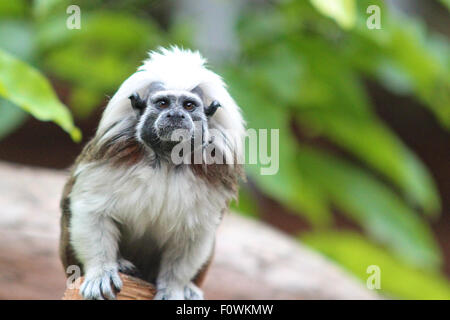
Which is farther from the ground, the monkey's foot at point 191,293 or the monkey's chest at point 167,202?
the monkey's chest at point 167,202

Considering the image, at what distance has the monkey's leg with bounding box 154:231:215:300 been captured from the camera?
195 cm

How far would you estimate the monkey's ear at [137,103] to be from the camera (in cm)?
169

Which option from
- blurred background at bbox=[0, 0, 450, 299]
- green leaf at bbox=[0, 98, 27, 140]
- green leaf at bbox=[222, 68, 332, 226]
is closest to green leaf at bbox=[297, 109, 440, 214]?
blurred background at bbox=[0, 0, 450, 299]

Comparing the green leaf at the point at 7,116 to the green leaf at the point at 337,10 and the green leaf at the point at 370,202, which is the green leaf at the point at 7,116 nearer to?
the green leaf at the point at 370,202

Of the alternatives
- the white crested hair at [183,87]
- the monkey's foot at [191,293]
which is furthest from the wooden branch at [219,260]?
the white crested hair at [183,87]

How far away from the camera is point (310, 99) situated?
3.67 meters

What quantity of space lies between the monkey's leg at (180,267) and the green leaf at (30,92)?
432mm

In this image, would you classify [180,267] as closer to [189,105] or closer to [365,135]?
[189,105]

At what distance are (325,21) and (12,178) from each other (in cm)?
184

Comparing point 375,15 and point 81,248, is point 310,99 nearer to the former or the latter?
point 375,15

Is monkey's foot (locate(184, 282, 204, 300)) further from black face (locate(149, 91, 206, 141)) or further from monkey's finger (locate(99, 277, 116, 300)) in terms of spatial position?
black face (locate(149, 91, 206, 141))

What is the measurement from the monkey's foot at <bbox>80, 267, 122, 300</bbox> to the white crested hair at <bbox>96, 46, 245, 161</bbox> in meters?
0.36

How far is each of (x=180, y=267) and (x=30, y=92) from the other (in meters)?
0.66
